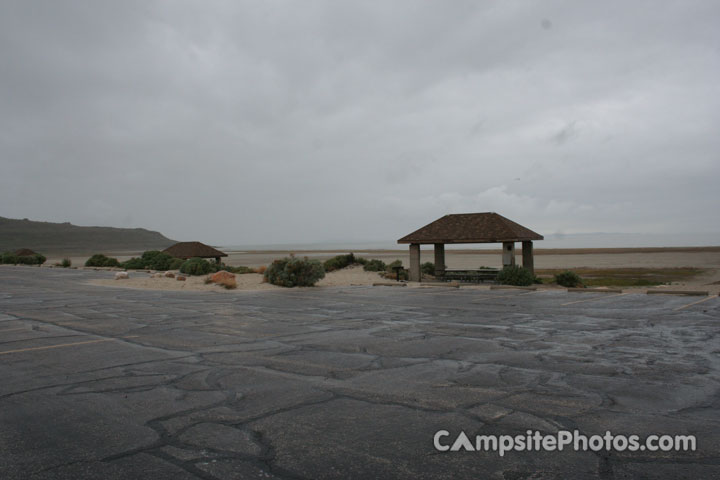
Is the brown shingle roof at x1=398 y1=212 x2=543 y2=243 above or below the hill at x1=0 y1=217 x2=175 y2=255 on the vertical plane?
below

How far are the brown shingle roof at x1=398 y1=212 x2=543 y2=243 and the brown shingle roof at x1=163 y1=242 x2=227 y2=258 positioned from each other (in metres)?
16.7

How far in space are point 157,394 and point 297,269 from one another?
19599 mm

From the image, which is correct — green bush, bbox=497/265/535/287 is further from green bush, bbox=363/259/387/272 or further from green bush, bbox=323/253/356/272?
green bush, bbox=323/253/356/272

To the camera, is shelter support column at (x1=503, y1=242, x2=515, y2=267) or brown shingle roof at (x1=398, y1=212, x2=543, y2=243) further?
shelter support column at (x1=503, y1=242, x2=515, y2=267)

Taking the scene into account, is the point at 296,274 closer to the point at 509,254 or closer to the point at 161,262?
the point at 509,254

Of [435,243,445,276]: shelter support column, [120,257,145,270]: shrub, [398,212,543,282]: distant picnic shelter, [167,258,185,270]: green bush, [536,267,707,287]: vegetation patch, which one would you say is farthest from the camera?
[120,257,145,270]: shrub

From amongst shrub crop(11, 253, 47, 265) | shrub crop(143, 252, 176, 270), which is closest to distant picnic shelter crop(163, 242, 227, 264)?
shrub crop(143, 252, 176, 270)

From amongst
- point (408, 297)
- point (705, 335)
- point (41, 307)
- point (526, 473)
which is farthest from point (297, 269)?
point (526, 473)

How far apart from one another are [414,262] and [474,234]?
365 cm

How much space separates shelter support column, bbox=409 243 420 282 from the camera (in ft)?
92.0

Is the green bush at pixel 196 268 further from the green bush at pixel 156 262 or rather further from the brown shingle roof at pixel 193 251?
the green bush at pixel 156 262

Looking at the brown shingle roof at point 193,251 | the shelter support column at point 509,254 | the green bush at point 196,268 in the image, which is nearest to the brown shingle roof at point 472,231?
the shelter support column at point 509,254

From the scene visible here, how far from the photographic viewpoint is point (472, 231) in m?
27.4

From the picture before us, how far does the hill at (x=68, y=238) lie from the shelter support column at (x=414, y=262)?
405 feet
